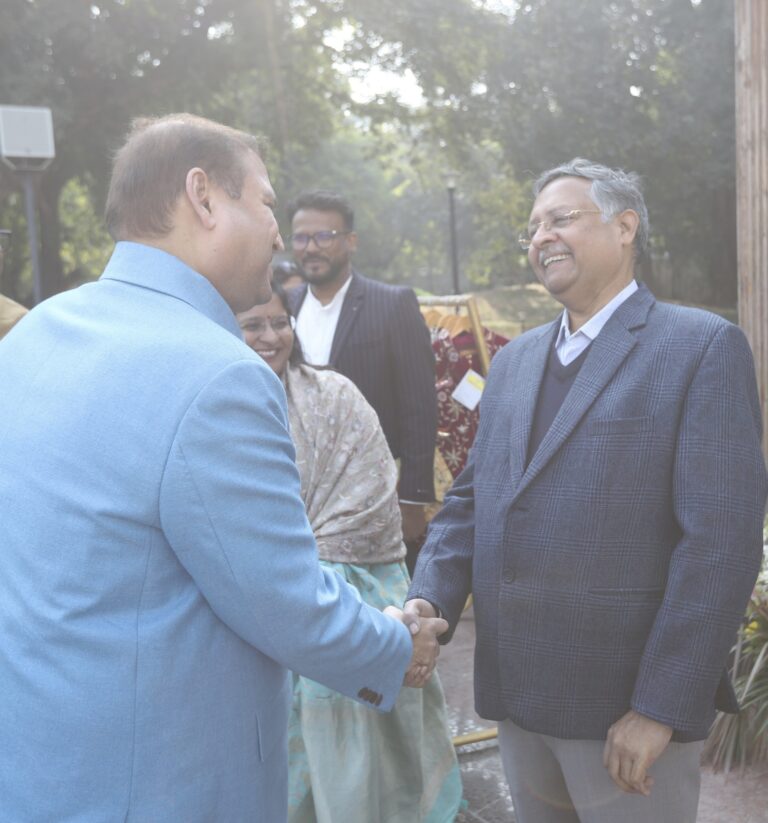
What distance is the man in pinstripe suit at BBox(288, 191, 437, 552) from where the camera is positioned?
449cm

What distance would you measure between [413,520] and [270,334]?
1.68 meters

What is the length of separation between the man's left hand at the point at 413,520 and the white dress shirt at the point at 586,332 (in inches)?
87.2

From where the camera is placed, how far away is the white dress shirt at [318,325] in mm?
4590

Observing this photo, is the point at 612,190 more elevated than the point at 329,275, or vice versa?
the point at 612,190

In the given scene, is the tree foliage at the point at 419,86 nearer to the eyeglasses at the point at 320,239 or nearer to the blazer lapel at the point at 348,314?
the eyeglasses at the point at 320,239

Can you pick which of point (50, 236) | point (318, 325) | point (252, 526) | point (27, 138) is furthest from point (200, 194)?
point (50, 236)

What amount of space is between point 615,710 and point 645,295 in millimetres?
929

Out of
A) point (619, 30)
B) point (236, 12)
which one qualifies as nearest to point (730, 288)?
point (619, 30)

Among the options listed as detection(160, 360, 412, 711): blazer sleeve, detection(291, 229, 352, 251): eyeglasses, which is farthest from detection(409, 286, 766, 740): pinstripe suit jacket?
detection(291, 229, 352, 251): eyeglasses

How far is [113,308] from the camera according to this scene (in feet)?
5.32

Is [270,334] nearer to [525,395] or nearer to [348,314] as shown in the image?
[525,395]

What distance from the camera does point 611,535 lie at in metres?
2.08

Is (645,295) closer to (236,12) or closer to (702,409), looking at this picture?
(702,409)

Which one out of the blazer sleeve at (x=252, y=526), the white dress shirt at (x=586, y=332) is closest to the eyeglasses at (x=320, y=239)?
the white dress shirt at (x=586, y=332)
